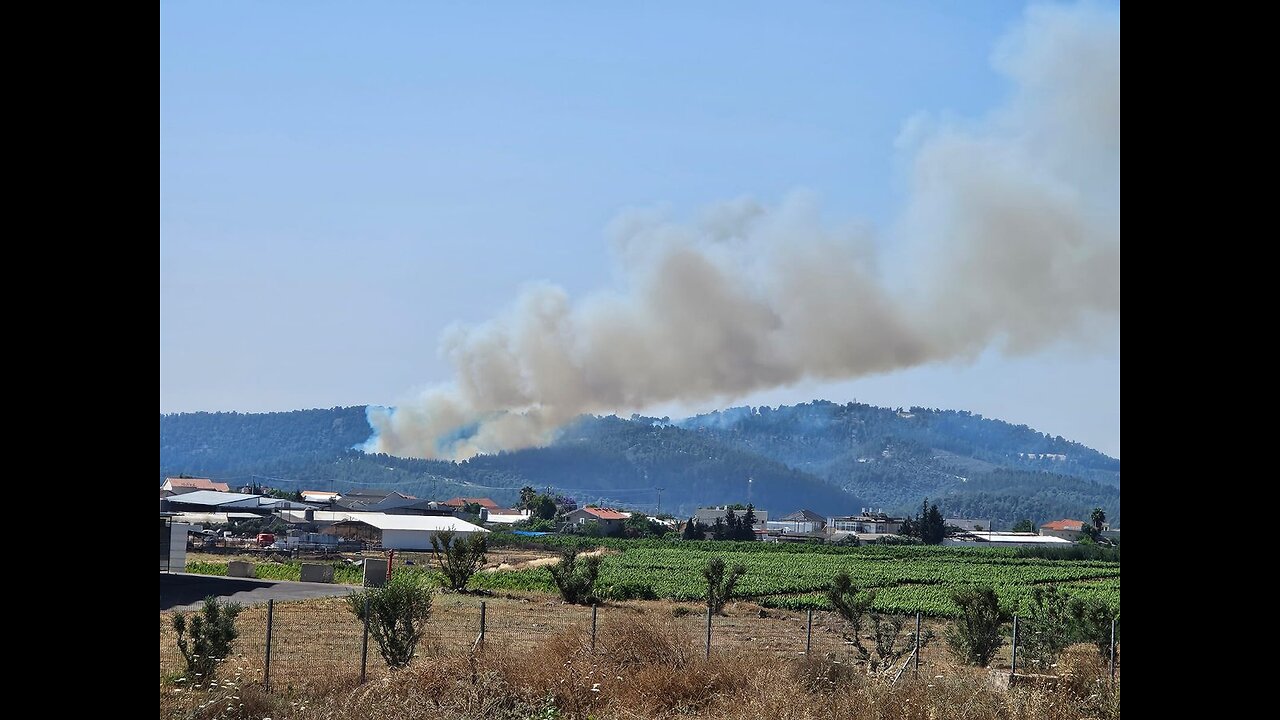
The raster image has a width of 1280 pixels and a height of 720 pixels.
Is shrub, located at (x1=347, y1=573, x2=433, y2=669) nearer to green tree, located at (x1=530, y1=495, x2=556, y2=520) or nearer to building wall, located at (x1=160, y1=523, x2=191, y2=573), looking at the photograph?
building wall, located at (x1=160, y1=523, x2=191, y2=573)

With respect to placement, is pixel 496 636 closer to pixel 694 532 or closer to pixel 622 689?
pixel 622 689

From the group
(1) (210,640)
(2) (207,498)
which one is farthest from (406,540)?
(1) (210,640)

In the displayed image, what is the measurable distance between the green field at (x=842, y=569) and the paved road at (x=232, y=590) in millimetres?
8013

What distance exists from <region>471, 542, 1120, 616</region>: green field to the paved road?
26.3 ft

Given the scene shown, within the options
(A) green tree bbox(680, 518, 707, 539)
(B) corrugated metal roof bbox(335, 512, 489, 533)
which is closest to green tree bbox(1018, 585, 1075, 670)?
(B) corrugated metal roof bbox(335, 512, 489, 533)

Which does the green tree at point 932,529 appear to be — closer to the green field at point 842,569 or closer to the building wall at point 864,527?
the building wall at point 864,527

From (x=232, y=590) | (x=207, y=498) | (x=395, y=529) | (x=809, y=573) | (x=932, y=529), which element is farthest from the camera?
(x=932, y=529)

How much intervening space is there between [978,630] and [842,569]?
171 ft

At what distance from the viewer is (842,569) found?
75125 mm

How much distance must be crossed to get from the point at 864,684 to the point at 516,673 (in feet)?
14.6

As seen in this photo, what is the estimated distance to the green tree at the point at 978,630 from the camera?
2381cm
